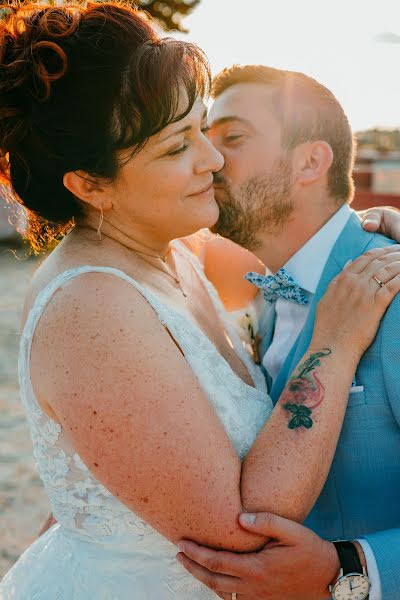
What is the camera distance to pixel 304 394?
2.20 metres

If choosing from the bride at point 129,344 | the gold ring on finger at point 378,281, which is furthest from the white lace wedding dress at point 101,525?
the gold ring on finger at point 378,281

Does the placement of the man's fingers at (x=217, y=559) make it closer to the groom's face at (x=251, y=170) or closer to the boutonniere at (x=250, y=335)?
the boutonniere at (x=250, y=335)

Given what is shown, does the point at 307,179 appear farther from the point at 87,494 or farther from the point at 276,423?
the point at 87,494

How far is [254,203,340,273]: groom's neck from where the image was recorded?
312 cm

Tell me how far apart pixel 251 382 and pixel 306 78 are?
149 centimetres

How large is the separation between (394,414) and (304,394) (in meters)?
0.34

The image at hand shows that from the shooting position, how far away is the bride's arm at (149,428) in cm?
191

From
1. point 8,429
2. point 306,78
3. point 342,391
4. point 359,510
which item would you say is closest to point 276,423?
point 342,391

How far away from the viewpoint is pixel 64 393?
1.96 metres

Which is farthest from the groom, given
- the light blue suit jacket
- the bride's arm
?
the bride's arm

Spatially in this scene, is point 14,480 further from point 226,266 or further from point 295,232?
point 295,232

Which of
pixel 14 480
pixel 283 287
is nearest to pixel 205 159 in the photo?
pixel 283 287

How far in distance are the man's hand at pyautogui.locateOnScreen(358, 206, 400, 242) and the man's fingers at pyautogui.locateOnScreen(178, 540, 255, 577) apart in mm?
1466

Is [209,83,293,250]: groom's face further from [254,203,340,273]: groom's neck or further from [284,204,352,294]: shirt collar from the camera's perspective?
[284,204,352,294]: shirt collar
